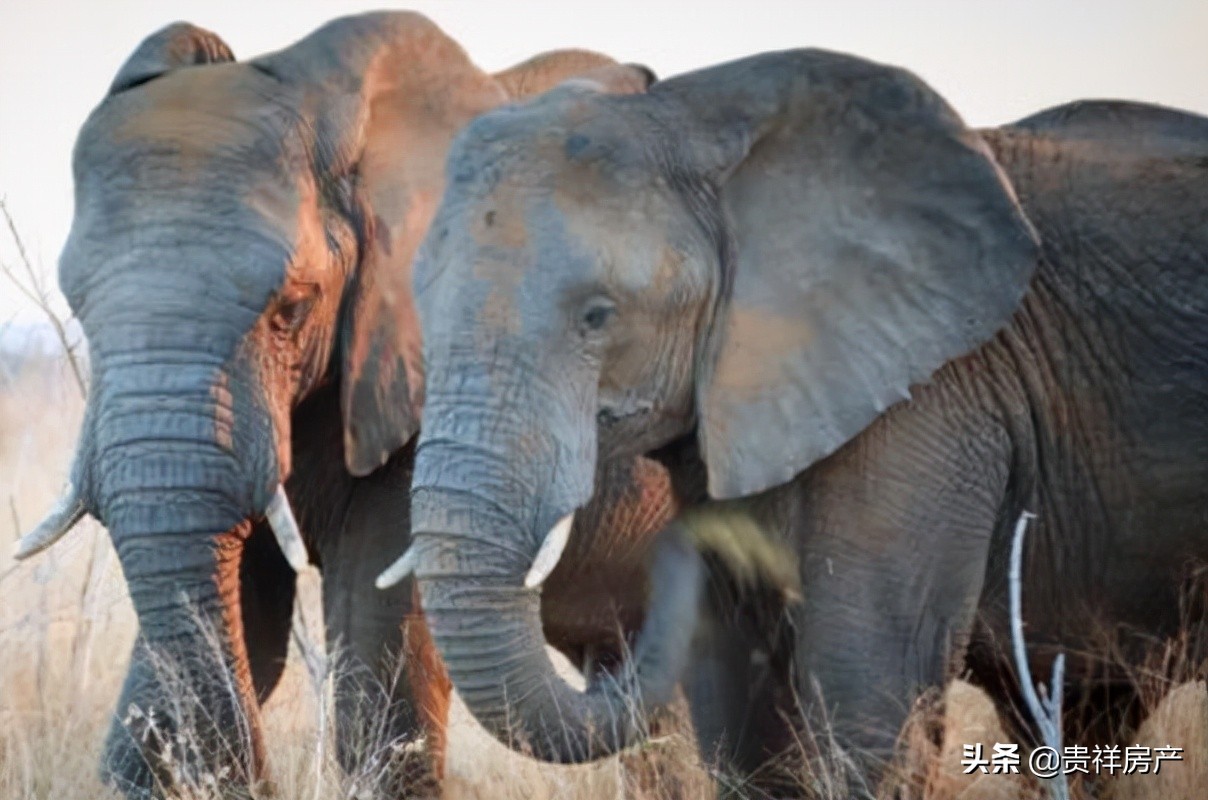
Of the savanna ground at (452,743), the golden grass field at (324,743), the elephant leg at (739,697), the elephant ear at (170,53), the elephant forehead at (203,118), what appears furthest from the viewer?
the elephant ear at (170,53)

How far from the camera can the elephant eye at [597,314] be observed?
17.1 ft

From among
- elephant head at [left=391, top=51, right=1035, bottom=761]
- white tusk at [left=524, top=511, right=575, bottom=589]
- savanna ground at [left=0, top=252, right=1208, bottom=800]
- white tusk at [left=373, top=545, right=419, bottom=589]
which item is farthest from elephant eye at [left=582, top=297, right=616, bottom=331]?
savanna ground at [left=0, top=252, right=1208, bottom=800]

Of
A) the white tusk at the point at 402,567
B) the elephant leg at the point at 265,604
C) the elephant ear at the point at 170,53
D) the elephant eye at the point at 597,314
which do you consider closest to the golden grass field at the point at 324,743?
the elephant leg at the point at 265,604

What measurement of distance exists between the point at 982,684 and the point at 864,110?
1590 millimetres

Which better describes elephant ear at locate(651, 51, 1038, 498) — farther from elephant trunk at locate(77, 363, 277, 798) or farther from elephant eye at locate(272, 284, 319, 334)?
elephant trunk at locate(77, 363, 277, 798)

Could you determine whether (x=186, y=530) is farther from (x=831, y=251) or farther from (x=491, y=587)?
(x=831, y=251)

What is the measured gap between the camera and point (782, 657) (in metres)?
5.90

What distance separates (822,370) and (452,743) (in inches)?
106

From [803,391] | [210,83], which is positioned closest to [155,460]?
[210,83]

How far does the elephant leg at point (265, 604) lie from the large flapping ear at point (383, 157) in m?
0.49

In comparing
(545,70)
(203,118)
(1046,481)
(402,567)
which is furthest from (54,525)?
(1046,481)

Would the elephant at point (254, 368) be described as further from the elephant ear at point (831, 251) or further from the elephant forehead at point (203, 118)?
the elephant ear at point (831, 251)

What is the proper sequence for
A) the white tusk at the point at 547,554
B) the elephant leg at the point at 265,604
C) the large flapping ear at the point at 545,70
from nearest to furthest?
the white tusk at the point at 547,554 → the elephant leg at the point at 265,604 → the large flapping ear at the point at 545,70

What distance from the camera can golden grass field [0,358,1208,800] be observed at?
19.0 ft
